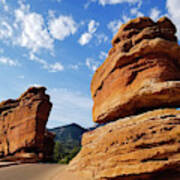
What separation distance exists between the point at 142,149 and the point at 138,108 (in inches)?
101

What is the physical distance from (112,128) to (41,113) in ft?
67.7

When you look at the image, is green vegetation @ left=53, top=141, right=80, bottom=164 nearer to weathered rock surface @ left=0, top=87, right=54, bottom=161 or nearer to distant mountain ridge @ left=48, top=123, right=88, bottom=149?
weathered rock surface @ left=0, top=87, right=54, bottom=161

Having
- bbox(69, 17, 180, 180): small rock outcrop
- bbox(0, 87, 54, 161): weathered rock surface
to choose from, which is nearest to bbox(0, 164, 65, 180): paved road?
bbox(69, 17, 180, 180): small rock outcrop

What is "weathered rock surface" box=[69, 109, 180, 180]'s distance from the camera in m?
5.48

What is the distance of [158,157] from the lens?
18.2 ft

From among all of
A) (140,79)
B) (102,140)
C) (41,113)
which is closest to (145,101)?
(140,79)

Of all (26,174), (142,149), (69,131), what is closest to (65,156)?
(26,174)

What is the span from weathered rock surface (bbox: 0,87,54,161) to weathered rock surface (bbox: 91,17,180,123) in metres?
17.2

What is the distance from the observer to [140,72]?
8.18 metres

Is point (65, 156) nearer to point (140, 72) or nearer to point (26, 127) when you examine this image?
point (26, 127)

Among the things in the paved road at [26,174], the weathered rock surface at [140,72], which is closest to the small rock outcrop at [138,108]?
the weathered rock surface at [140,72]

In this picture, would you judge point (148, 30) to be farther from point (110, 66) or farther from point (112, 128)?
point (112, 128)

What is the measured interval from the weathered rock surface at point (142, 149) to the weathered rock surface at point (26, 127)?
63.3 ft

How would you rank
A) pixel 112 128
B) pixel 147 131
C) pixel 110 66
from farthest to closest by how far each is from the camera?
pixel 110 66 → pixel 112 128 → pixel 147 131
